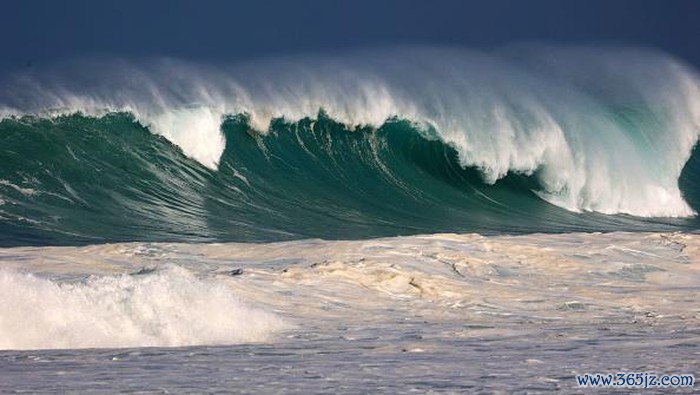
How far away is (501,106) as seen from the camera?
62.0 ft

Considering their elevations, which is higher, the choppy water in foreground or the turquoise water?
the turquoise water

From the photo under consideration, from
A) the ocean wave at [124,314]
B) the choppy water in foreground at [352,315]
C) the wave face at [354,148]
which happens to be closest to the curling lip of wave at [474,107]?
the wave face at [354,148]

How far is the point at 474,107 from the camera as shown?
18.6 m

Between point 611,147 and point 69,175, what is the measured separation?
9106mm

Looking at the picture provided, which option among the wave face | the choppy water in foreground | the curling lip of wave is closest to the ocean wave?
the choppy water in foreground

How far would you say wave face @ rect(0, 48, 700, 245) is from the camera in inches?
537

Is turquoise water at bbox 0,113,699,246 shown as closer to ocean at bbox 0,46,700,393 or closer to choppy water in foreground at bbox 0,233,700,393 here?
ocean at bbox 0,46,700,393

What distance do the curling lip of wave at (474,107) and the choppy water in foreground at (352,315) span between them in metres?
6.19

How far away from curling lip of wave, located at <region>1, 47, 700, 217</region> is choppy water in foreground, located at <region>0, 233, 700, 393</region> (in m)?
6.19

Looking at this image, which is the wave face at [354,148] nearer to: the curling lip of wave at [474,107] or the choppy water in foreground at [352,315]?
the curling lip of wave at [474,107]

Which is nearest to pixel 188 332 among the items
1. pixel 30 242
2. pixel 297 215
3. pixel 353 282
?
pixel 353 282

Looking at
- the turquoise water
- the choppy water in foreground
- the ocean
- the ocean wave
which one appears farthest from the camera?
the turquoise water

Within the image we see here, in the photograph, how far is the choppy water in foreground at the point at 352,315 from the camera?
17.1ft

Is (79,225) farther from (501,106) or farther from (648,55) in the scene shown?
(648,55)
